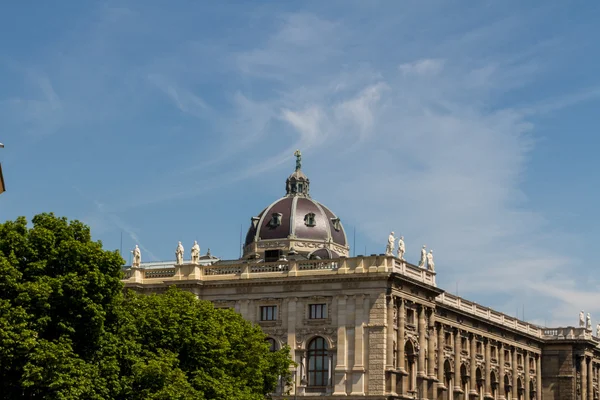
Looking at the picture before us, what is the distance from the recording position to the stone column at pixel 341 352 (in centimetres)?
10669

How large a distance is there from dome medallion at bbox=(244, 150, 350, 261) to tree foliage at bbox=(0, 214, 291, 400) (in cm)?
5784

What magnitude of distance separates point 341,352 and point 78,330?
40.5m

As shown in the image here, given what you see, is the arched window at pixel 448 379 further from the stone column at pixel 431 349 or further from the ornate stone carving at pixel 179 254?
the ornate stone carving at pixel 179 254

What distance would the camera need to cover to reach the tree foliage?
67.5 metres

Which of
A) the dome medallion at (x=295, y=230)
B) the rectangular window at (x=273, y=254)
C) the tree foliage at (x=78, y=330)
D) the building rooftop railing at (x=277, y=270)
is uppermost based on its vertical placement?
the dome medallion at (x=295, y=230)

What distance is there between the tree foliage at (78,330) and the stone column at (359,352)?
25912 mm

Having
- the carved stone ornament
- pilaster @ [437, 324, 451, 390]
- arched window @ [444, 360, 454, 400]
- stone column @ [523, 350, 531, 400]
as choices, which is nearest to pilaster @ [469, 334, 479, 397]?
arched window @ [444, 360, 454, 400]

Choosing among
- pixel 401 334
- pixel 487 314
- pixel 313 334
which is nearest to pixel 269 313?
pixel 313 334

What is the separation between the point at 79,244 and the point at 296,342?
4138 centimetres

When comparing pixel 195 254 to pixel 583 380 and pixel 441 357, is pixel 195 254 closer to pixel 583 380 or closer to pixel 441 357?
pixel 441 357

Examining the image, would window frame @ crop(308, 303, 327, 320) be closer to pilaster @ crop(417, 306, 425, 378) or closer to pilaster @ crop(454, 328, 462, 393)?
pilaster @ crop(417, 306, 425, 378)

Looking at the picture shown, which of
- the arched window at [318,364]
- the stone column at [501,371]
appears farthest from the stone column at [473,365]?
the arched window at [318,364]

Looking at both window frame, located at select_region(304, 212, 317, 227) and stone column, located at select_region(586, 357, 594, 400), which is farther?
stone column, located at select_region(586, 357, 594, 400)

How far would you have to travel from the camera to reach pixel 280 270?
370 ft
